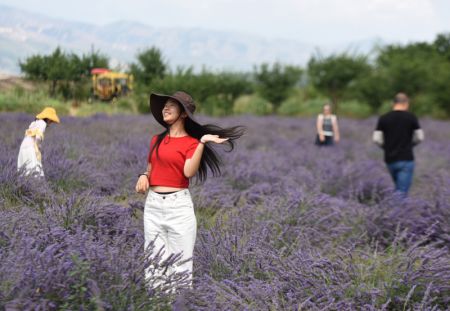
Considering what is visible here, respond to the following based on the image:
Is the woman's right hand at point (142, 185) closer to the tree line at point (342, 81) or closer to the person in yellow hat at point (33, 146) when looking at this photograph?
the person in yellow hat at point (33, 146)

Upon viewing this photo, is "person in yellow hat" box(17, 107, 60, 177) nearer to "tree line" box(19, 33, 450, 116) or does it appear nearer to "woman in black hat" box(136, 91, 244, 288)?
"woman in black hat" box(136, 91, 244, 288)

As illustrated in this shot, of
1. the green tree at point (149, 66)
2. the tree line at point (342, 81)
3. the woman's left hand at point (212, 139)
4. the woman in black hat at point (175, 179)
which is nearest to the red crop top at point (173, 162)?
the woman in black hat at point (175, 179)

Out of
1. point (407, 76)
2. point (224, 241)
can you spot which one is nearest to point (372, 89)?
point (407, 76)

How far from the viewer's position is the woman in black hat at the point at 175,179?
3051mm

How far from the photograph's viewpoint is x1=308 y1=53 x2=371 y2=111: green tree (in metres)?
27.8

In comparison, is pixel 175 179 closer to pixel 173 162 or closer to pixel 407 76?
pixel 173 162

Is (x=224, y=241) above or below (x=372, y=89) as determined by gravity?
below

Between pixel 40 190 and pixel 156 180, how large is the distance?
67.6 inches

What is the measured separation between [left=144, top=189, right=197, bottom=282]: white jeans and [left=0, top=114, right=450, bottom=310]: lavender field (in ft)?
0.44

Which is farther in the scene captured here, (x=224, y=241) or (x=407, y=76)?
(x=407, y=76)

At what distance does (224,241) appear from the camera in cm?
365

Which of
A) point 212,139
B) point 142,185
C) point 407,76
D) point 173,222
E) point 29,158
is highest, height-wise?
point 407,76

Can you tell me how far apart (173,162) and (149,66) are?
38.1ft

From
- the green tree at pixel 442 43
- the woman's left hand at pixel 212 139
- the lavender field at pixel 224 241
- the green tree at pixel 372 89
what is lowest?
the lavender field at pixel 224 241
